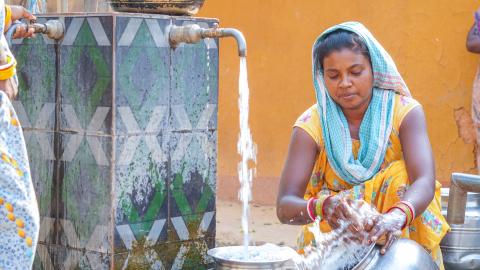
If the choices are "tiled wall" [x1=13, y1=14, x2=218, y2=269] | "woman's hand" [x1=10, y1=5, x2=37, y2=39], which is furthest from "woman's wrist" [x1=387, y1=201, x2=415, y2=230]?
"woman's hand" [x1=10, y1=5, x2=37, y2=39]

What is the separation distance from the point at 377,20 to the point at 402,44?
0.26m

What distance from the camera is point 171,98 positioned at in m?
4.03

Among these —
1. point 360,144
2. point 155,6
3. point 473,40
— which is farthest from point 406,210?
point 473,40

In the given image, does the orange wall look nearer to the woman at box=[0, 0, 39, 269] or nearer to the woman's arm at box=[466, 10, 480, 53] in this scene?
the woman's arm at box=[466, 10, 480, 53]

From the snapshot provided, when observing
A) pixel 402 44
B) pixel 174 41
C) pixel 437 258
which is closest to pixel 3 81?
pixel 174 41

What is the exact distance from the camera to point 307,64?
741 cm

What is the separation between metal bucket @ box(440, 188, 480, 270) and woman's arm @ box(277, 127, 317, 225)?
618mm

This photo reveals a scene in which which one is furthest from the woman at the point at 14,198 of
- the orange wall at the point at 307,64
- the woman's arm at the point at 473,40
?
the orange wall at the point at 307,64

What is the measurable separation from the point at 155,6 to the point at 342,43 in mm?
925

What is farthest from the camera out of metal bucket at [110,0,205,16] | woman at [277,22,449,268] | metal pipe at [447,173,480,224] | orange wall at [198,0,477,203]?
orange wall at [198,0,477,203]

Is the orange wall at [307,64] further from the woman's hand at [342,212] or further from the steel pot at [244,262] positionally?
the woman's hand at [342,212]

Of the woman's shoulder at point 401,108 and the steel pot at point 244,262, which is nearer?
the steel pot at point 244,262

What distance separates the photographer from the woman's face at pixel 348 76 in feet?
11.4

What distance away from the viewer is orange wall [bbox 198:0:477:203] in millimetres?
6883
